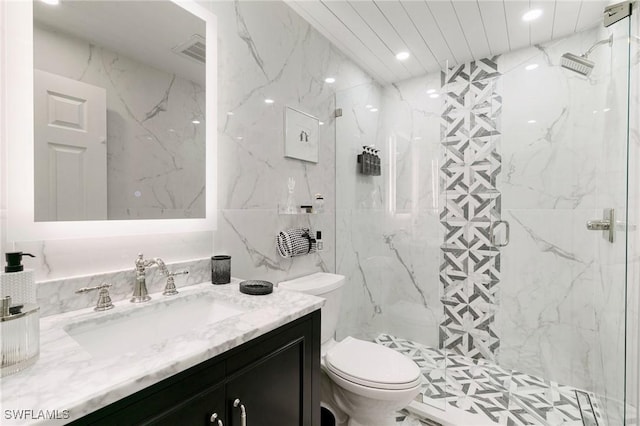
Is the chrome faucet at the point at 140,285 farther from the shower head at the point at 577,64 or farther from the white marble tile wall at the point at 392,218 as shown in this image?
the shower head at the point at 577,64

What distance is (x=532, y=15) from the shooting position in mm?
1881

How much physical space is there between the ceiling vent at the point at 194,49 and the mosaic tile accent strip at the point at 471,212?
6.01 feet

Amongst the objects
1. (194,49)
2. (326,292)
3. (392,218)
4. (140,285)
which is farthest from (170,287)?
(392,218)

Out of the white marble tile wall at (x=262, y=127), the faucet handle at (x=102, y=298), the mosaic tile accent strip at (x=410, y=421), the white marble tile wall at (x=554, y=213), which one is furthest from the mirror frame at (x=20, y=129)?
the white marble tile wall at (x=554, y=213)

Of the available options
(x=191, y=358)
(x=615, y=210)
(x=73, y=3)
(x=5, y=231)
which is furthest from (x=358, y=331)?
(x=73, y=3)

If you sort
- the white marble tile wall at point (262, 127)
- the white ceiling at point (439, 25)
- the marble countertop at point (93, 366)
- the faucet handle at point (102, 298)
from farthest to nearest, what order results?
the white ceiling at point (439, 25) < the white marble tile wall at point (262, 127) < the faucet handle at point (102, 298) < the marble countertop at point (93, 366)

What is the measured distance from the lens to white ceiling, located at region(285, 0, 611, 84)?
→ 179cm

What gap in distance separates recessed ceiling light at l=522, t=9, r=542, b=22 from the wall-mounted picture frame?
1.43 m

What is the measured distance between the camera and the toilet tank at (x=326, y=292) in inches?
64.4

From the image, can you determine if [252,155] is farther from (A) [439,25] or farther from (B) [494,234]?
(B) [494,234]

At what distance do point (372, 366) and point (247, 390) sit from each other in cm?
80

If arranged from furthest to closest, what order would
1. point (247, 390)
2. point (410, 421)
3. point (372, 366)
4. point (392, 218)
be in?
point (392, 218)
point (410, 421)
point (372, 366)
point (247, 390)

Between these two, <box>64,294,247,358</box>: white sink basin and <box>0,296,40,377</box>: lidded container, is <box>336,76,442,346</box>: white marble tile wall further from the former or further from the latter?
<box>0,296,40,377</box>: lidded container

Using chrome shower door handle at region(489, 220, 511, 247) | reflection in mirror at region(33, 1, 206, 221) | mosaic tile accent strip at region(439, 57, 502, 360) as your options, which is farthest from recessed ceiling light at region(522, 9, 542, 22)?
reflection in mirror at region(33, 1, 206, 221)
